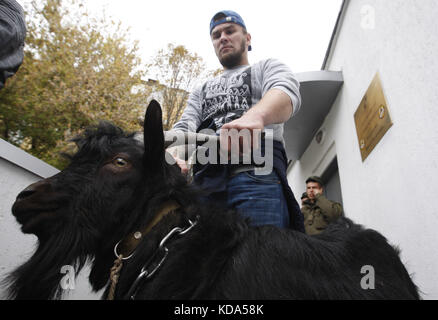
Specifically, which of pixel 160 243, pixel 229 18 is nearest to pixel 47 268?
pixel 160 243

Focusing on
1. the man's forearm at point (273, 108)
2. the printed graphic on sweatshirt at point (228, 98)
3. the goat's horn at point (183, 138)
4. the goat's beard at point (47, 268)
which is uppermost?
the printed graphic on sweatshirt at point (228, 98)

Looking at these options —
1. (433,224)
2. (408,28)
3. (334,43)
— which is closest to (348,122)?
(334,43)

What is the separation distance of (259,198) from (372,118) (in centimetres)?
343

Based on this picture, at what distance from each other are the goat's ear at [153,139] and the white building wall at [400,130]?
170 centimetres

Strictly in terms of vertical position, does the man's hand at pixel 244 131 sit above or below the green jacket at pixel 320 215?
below

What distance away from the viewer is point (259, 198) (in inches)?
65.9

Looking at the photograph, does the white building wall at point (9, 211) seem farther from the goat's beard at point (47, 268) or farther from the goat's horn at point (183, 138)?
the goat's horn at point (183, 138)

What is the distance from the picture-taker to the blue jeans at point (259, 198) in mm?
1657

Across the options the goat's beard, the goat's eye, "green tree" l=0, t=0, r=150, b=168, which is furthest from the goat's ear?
"green tree" l=0, t=0, r=150, b=168

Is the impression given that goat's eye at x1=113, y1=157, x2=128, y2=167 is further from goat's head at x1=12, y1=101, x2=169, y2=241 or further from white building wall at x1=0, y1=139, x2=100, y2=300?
white building wall at x1=0, y1=139, x2=100, y2=300

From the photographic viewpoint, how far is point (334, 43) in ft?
20.7

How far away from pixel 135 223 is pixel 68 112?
31.7ft

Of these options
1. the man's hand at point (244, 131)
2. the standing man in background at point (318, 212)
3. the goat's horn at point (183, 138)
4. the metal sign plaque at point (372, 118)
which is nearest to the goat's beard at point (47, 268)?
the goat's horn at point (183, 138)
